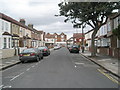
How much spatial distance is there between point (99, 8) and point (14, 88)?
14.8 meters

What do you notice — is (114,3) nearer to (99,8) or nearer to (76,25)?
(99,8)

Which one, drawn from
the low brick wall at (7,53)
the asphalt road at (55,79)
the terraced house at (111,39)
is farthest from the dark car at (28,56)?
the terraced house at (111,39)

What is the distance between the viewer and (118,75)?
31.9 feet

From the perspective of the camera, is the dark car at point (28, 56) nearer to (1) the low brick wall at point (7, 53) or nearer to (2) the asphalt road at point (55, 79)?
(1) the low brick wall at point (7, 53)

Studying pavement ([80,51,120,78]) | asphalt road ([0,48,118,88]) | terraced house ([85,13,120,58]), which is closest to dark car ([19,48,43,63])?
asphalt road ([0,48,118,88])

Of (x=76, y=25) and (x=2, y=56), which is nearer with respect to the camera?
(x=2, y=56)

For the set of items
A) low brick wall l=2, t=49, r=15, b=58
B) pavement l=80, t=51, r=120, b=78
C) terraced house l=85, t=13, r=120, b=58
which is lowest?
pavement l=80, t=51, r=120, b=78

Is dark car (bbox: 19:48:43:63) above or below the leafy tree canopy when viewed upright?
below

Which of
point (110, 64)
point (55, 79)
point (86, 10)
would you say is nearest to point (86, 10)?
point (86, 10)

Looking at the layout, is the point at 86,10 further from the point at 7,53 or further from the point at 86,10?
the point at 7,53

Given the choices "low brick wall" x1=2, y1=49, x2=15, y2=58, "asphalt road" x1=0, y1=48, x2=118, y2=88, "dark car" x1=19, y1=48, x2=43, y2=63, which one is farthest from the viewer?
"low brick wall" x1=2, y1=49, x2=15, y2=58

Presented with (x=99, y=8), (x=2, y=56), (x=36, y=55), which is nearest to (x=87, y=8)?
(x=99, y=8)

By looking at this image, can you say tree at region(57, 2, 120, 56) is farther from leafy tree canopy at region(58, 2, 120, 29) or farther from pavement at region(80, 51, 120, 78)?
pavement at region(80, 51, 120, 78)

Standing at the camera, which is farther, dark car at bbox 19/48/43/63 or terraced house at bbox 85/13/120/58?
terraced house at bbox 85/13/120/58
